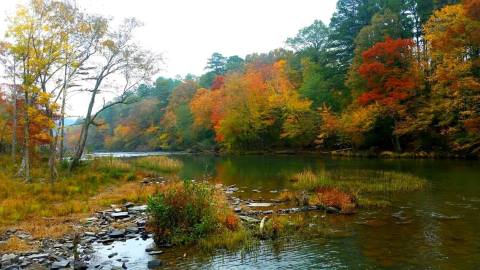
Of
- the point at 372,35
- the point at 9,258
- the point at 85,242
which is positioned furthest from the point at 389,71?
the point at 9,258

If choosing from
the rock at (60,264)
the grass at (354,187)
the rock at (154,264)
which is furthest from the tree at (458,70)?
the rock at (60,264)

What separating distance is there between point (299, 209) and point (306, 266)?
22.4 ft

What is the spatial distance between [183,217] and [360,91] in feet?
149

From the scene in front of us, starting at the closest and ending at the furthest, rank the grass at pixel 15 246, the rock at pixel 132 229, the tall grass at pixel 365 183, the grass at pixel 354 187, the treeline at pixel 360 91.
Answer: the grass at pixel 15 246 → the rock at pixel 132 229 → the grass at pixel 354 187 → the tall grass at pixel 365 183 → the treeline at pixel 360 91

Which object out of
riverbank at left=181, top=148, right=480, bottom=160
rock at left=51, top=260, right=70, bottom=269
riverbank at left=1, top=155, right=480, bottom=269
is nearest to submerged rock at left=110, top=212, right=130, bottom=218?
riverbank at left=1, top=155, right=480, bottom=269

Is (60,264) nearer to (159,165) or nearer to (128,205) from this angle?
(128,205)

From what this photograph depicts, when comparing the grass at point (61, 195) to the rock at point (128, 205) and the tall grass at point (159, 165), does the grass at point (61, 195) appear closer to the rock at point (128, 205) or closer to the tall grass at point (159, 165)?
the rock at point (128, 205)

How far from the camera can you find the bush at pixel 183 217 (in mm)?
12234

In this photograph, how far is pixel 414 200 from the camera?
18.2 m

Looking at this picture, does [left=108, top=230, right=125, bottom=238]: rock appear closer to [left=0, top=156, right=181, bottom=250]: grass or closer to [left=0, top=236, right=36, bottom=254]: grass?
[left=0, top=156, right=181, bottom=250]: grass

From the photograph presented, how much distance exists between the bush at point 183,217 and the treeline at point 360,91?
22.7 m

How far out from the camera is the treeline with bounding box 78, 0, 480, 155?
39.3 meters

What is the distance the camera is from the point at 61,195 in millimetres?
19312

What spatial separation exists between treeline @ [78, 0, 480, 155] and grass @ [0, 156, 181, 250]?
9.22 m
